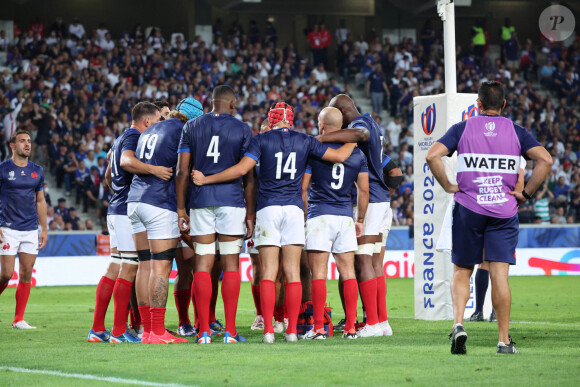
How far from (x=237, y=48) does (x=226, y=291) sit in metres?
23.6

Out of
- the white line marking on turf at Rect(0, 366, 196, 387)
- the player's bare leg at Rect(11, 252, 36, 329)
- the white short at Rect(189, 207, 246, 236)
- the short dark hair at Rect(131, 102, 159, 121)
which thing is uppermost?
the short dark hair at Rect(131, 102, 159, 121)

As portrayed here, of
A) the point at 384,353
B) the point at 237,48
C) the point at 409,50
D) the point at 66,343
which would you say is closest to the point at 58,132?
the point at 237,48

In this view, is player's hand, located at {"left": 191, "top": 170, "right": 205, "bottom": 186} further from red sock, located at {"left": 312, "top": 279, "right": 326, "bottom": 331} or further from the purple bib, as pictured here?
the purple bib

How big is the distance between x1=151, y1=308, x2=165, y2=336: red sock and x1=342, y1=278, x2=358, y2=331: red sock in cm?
196

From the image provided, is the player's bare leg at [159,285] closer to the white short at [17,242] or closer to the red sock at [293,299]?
the red sock at [293,299]

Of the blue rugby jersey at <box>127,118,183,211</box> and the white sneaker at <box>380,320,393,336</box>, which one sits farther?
the white sneaker at <box>380,320,393,336</box>

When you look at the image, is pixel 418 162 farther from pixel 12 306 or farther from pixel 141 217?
pixel 12 306

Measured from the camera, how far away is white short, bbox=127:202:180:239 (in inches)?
364

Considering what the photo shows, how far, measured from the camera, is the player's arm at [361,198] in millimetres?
9906

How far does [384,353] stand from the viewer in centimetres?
813

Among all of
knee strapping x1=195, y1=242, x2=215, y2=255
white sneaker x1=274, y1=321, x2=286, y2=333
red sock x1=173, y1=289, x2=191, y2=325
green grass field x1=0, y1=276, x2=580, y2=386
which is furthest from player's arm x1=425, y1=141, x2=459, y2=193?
red sock x1=173, y1=289, x2=191, y2=325

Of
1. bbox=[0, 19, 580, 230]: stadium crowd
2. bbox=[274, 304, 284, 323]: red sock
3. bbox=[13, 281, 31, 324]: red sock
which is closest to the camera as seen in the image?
bbox=[274, 304, 284, 323]: red sock

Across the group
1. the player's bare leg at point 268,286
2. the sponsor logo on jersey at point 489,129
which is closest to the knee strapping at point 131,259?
the player's bare leg at point 268,286

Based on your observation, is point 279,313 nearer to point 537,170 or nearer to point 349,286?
point 349,286
